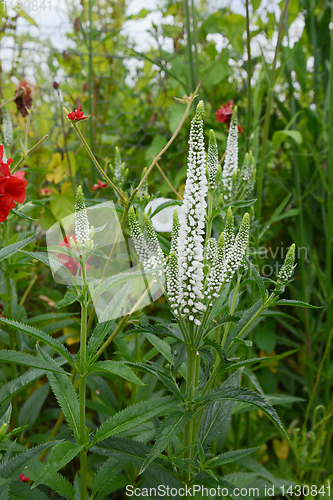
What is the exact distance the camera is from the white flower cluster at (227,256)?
60cm

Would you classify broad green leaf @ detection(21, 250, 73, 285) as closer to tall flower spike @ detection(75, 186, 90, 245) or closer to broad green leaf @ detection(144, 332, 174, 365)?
tall flower spike @ detection(75, 186, 90, 245)

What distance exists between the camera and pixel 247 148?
1.08 meters

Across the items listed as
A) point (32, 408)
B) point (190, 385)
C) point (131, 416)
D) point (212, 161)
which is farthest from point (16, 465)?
point (212, 161)

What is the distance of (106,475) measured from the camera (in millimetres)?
720

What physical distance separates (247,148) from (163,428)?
790 mm

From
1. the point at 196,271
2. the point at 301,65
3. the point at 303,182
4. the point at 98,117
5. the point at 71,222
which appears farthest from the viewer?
the point at 98,117

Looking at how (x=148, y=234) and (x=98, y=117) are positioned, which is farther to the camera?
(x=98, y=117)

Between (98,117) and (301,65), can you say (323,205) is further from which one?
(98,117)

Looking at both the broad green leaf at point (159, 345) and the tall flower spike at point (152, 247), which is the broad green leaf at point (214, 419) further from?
the tall flower spike at point (152, 247)

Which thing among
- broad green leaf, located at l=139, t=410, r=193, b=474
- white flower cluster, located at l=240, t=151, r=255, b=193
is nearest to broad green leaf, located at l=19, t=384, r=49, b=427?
broad green leaf, located at l=139, t=410, r=193, b=474

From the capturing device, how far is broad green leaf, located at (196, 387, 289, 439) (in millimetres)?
537

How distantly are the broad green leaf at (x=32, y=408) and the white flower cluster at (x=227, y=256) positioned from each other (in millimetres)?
617

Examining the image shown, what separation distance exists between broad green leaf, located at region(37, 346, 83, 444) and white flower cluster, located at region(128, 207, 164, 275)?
0.82 ft

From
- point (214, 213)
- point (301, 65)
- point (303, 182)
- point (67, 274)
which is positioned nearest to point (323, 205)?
point (303, 182)
